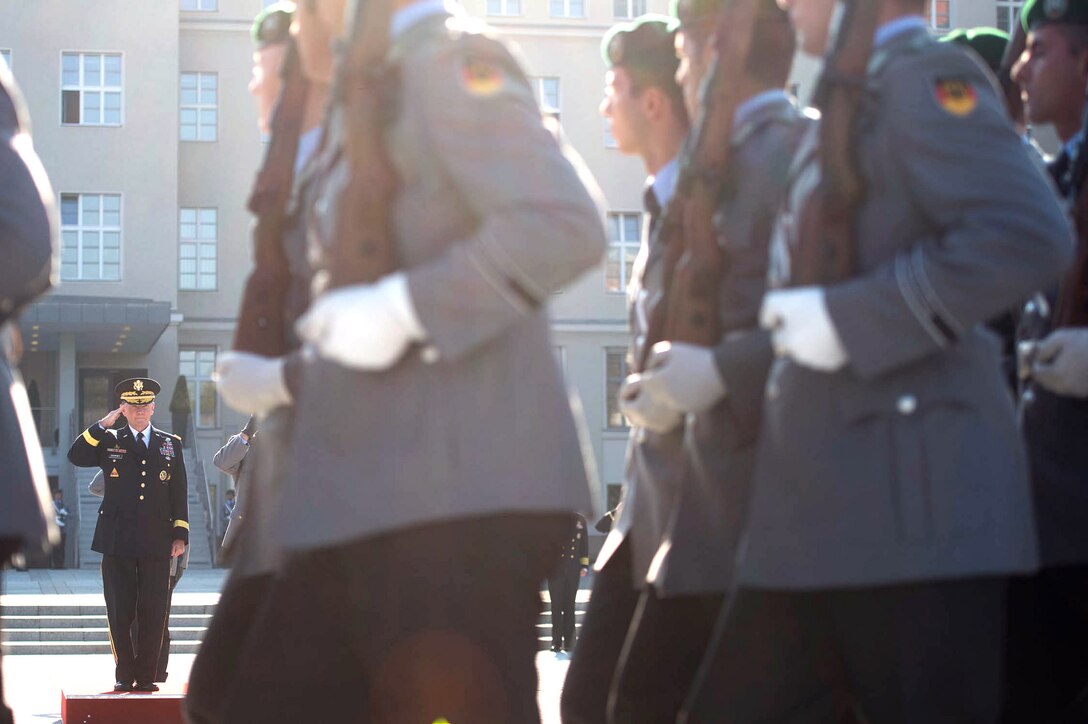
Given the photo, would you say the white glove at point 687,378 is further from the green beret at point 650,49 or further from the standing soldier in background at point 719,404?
the green beret at point 650,49

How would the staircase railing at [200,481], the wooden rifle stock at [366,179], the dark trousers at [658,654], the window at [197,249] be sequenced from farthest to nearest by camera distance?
1. the window at [197,249]
2. the staircase railing at [200,481]
3. the dark trousers at [658,654]
4. the wooden rifle stock at [366,179]

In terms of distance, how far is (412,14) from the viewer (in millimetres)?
2977

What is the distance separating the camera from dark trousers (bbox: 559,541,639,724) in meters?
3.83

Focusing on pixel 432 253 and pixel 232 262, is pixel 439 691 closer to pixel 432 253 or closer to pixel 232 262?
pixel 432 253

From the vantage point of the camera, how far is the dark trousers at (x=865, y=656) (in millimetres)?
2600

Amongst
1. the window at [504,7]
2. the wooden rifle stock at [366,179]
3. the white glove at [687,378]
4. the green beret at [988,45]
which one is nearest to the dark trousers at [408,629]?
the white glove at [687,378]

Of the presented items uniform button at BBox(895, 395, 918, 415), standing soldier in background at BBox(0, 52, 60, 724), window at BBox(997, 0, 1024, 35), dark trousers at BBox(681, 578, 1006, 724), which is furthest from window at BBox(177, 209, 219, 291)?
uniform button at BBox(895, 395, 918, 415)

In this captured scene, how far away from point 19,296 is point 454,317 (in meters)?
0.92

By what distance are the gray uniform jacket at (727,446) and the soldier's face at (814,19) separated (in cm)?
32

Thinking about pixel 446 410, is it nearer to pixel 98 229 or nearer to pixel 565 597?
pixel 565 597

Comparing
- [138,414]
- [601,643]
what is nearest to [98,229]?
[138,414]

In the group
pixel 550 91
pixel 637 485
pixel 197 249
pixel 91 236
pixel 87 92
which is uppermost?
pixel 550 91

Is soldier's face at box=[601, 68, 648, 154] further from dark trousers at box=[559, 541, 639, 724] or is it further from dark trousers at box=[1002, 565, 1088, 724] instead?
dark trousers at box=[1002, 565, 1088, 724]

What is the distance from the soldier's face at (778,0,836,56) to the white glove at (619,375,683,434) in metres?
0.75
